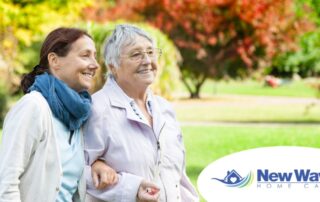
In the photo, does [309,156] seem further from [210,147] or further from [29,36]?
[29,36]

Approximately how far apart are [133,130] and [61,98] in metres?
0.41

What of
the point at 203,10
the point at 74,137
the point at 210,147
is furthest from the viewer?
the point at 203,10

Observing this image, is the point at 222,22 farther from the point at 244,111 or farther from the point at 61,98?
the point at 61,98

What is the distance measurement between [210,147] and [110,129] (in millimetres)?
10138

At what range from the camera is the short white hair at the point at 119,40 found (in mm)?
3334

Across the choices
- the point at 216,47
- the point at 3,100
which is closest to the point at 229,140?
the point at 3,100

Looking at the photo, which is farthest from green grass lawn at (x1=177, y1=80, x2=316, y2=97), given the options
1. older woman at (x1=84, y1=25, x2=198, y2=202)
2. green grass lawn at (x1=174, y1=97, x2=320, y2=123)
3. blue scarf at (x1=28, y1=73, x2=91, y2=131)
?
blue scarf at (x1=28, y1=73, x2=91, y2=131)

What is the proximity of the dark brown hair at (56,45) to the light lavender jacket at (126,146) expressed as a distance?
0.94ft

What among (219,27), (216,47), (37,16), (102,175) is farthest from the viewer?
(216,47)

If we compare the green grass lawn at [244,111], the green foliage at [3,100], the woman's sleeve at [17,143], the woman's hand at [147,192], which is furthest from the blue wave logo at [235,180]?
the green grass lawn at [244,111]

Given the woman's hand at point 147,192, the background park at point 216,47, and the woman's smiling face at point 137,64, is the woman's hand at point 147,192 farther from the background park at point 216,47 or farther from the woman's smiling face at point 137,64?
the background park at point 216,47

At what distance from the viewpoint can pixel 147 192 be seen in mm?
3275

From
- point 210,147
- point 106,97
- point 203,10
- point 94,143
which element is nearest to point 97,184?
point 94,143

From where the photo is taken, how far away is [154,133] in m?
3.34
